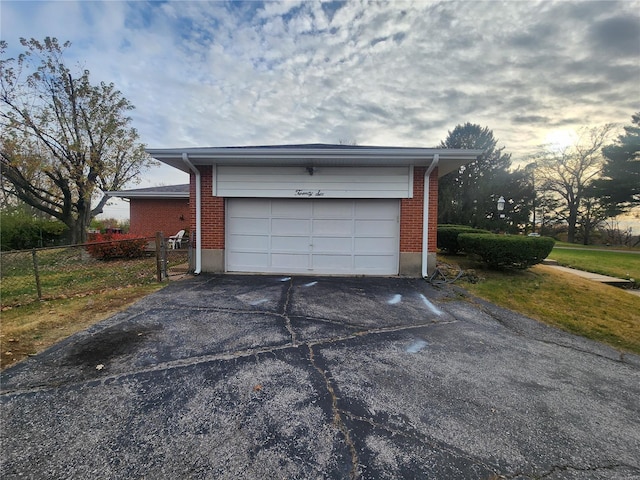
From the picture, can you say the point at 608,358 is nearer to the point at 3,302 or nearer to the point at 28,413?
the point at 28,413

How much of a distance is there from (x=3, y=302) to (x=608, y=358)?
9.55 m

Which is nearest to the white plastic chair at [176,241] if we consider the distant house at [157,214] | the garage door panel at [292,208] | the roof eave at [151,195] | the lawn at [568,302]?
the distant house at [157,214]

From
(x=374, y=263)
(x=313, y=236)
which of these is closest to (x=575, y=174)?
(x=374, y=263)

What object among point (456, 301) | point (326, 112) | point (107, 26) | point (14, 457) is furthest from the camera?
point (326, 112)

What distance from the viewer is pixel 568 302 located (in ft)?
18.4

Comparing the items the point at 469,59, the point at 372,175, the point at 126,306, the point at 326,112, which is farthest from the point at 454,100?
the point at 126,306

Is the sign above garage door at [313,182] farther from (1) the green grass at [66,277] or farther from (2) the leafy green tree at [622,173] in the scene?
(2) the leafy green tree at [622,173]

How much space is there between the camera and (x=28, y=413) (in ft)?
7.05

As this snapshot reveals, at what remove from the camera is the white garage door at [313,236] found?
7355 millimetres

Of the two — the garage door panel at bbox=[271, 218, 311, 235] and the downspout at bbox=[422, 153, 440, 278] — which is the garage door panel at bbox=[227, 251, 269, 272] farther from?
the downspout at bbox=[422, 153, 440, 278]

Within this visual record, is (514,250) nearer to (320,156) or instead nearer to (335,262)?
(335,262)

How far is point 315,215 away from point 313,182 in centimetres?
87

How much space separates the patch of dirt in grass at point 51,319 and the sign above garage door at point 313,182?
10.3 feet

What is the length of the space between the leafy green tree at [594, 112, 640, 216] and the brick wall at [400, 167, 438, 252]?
25642 mm
